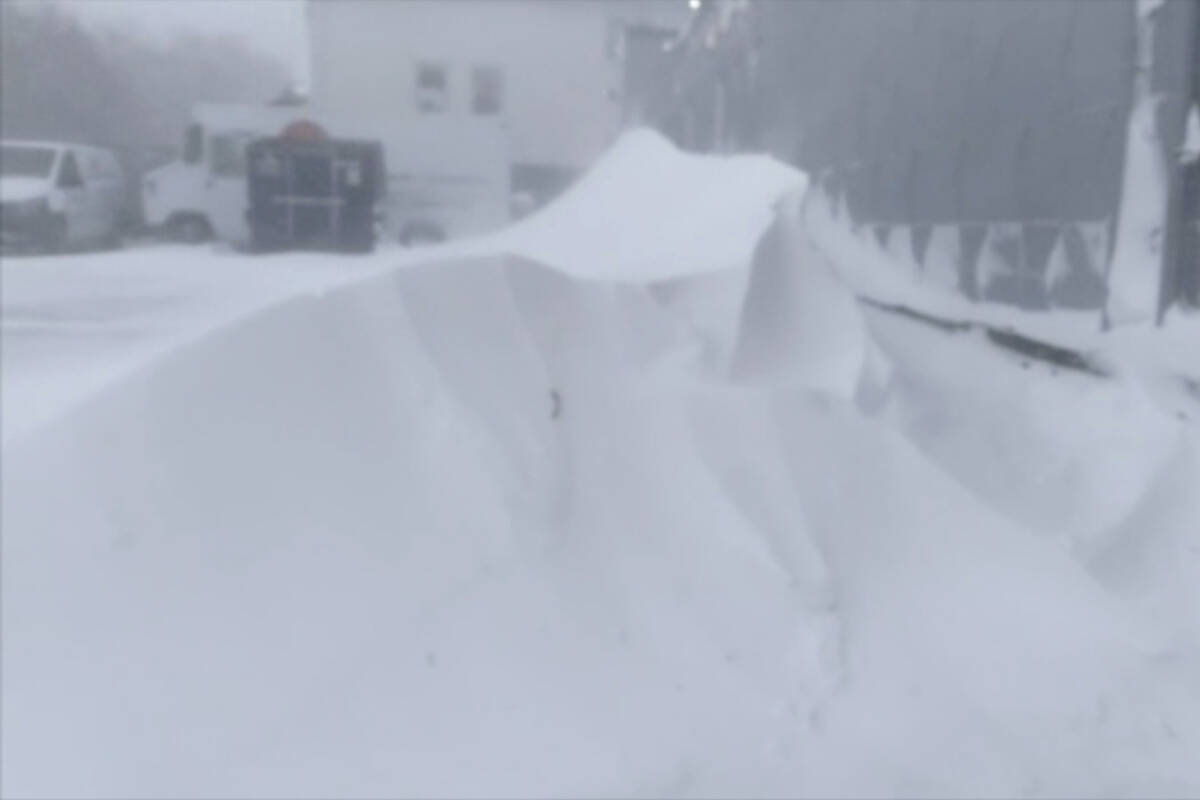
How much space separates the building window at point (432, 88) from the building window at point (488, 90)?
2.3 inches

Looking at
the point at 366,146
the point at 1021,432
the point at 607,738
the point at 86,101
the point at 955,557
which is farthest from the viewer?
the point at 1021,432

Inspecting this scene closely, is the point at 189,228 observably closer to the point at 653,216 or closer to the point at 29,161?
the point at 29,161

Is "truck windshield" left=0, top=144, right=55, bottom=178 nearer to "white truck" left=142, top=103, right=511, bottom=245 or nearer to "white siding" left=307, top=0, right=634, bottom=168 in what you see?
"white truck" left=142, top=103, right=511, bottom=245

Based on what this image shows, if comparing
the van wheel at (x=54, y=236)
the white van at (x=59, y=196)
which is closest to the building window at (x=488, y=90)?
the white van at (x=59, y=196)

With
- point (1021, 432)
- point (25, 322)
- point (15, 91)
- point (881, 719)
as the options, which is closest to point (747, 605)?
point (881, 719)

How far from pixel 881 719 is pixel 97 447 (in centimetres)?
133

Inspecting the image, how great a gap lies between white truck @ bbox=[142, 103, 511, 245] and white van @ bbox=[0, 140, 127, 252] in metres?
0.07

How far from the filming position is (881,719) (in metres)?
2.57

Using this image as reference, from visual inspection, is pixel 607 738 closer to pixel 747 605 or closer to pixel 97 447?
pixel 747 605

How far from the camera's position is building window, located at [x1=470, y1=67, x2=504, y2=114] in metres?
3.02

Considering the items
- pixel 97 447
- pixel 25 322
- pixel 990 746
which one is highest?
pixel 25 322

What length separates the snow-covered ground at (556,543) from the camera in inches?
86.1

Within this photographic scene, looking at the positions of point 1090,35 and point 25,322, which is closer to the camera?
point 25,322

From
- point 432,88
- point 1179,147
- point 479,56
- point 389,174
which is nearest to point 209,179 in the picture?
point 389,174
